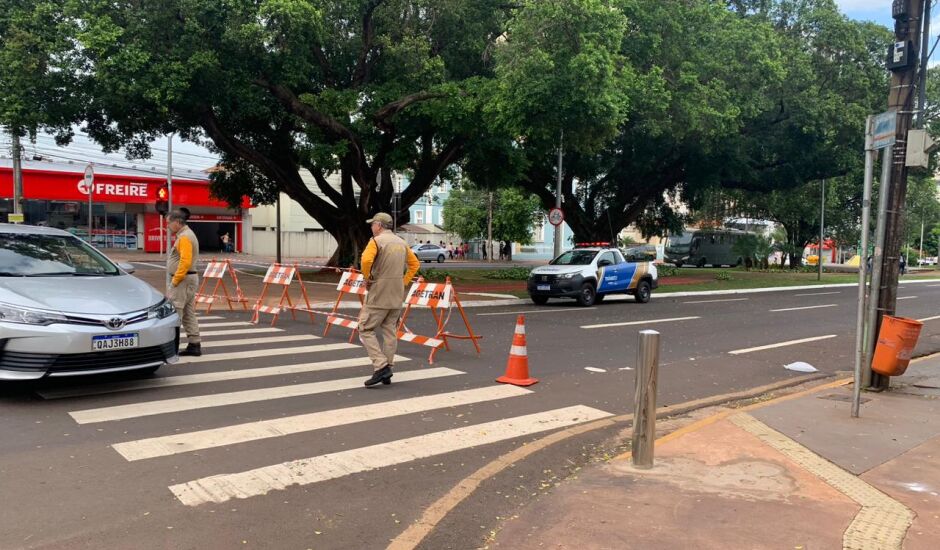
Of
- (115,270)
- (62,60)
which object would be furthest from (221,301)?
(115,270)

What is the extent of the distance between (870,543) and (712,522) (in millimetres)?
818

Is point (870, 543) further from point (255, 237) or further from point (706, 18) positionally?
point (255, 237)

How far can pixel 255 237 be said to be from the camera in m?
51.1

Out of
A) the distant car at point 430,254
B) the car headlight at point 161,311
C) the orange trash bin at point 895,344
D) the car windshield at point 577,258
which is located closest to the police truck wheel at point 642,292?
the car windshield at point 577,258

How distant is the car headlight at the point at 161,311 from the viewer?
6859 mm

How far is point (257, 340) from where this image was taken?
1058cm

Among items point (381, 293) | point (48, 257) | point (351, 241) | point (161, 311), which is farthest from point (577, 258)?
point (48, 257)

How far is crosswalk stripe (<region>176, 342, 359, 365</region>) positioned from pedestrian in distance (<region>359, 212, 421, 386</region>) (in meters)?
2.30

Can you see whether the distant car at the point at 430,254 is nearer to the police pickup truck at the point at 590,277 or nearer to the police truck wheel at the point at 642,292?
the police truck wheel at the point at 642,292

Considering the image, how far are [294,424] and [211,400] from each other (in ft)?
4.05

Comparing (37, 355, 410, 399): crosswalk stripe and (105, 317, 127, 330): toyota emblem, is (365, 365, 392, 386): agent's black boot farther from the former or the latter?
(105, 317, 127, 330): toyota emblem

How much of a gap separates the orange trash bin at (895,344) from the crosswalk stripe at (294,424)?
155 inches

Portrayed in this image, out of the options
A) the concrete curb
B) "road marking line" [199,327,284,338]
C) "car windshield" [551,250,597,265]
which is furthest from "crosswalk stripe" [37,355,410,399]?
"car windshield" [551,250,597,265]

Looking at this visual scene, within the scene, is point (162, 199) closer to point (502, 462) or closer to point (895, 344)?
point (502, 462)
